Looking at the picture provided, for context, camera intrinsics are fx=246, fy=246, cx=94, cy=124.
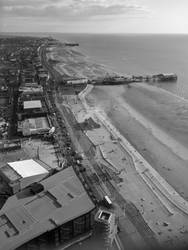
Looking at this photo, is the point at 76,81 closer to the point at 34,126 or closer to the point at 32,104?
the point at 32,104

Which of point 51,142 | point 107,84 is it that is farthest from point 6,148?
point 107,84

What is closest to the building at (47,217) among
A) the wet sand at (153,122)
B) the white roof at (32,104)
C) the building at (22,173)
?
the building at (22,173)

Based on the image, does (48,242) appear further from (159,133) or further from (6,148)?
(159,133)

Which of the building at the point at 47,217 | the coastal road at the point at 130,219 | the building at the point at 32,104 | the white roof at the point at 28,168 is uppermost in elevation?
the building at the point at 32,104

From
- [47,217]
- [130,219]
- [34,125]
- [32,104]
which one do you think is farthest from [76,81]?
[47,217]

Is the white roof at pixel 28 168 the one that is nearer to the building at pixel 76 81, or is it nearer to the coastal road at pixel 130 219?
the coastal road at pixel 130 219

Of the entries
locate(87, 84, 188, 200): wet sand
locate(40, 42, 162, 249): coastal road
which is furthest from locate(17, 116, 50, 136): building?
locate(87, 84, 188, 200): wet sand

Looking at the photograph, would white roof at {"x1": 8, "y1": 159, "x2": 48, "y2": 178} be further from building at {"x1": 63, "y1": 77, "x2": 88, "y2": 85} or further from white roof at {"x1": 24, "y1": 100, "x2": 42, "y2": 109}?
building at {"x1": 63, "y1": 77, "x2": 88, "y2": 85}
